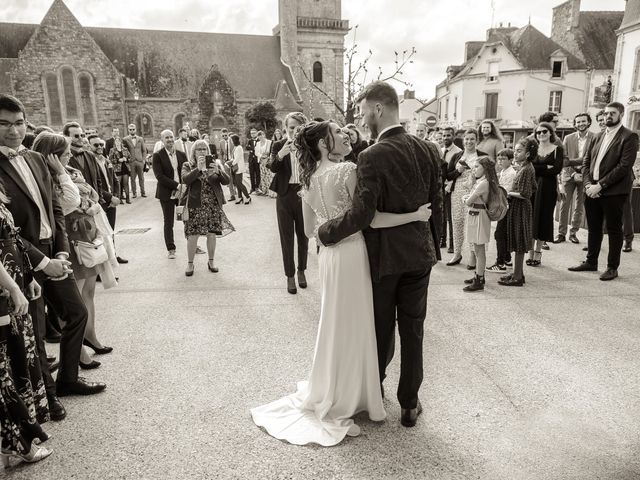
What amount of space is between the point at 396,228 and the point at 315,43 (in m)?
42.0

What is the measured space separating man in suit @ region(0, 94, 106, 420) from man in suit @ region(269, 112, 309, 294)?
2573mm

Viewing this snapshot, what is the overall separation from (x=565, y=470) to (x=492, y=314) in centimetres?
236

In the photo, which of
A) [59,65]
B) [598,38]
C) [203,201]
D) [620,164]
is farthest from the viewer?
[598,38]

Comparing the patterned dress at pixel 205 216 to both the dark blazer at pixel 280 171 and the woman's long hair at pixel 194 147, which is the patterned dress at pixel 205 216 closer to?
the woman's long hair at pixel 194 147

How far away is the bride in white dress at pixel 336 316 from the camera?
272cm

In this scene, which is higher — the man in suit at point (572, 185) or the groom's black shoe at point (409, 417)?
the man in suit at point (572, 185)

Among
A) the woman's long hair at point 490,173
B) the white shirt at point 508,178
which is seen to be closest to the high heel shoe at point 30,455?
the woman's long hair at point 490,173

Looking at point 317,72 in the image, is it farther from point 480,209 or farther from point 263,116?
point 480,209

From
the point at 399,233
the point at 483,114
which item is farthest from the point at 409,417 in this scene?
the point at 483,114

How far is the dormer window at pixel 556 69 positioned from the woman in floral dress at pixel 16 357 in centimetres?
3593

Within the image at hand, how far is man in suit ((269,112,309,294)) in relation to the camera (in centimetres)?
520

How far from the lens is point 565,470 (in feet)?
8.05

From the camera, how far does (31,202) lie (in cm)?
275

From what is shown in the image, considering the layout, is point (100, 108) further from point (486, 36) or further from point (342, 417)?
point (342, 417)
